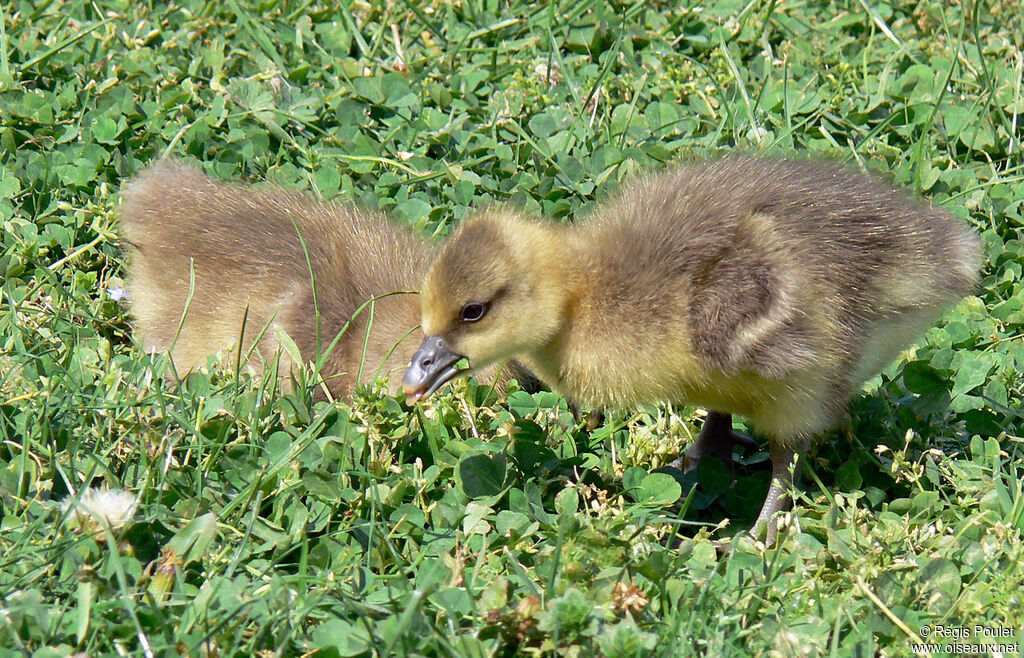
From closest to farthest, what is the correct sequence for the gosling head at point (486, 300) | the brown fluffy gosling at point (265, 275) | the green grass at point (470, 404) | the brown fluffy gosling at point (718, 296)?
the green grass at point (470, 404) → the brown fluffy gosling at point (718, 296) → the gosling head at point (486, 300) → the brown fluffy gosling at point (265, 275)

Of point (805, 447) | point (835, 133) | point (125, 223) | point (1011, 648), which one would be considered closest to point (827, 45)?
point (835, 133)

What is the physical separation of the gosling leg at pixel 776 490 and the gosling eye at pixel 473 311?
771mm

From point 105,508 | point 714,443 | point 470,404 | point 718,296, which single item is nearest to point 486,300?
point 470,404

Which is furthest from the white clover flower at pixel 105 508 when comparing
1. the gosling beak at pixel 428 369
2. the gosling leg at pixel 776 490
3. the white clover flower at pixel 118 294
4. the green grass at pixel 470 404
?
the gosling leg at pixel 776 490

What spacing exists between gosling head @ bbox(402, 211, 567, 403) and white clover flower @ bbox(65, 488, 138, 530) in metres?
0.72

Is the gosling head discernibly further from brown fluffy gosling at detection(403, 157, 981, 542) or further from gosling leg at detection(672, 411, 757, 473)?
gosling leg at detection(672, 411, 757, 473)

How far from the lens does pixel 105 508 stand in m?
2.57

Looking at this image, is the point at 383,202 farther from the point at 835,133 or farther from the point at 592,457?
the point at 835,133

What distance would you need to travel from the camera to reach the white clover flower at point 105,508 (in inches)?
99.2

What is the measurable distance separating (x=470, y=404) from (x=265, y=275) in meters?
0.69

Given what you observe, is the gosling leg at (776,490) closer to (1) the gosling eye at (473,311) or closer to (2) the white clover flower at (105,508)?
(1) the gosling eye at (473,311)

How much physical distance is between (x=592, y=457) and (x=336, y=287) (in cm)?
85

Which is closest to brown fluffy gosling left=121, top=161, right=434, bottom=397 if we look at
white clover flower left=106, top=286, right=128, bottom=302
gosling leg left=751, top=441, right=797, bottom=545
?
white clover flower left=106, top=286, right=128, bottom=302

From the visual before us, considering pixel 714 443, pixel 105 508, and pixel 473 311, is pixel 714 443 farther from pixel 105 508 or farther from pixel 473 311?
pixel 105 508
